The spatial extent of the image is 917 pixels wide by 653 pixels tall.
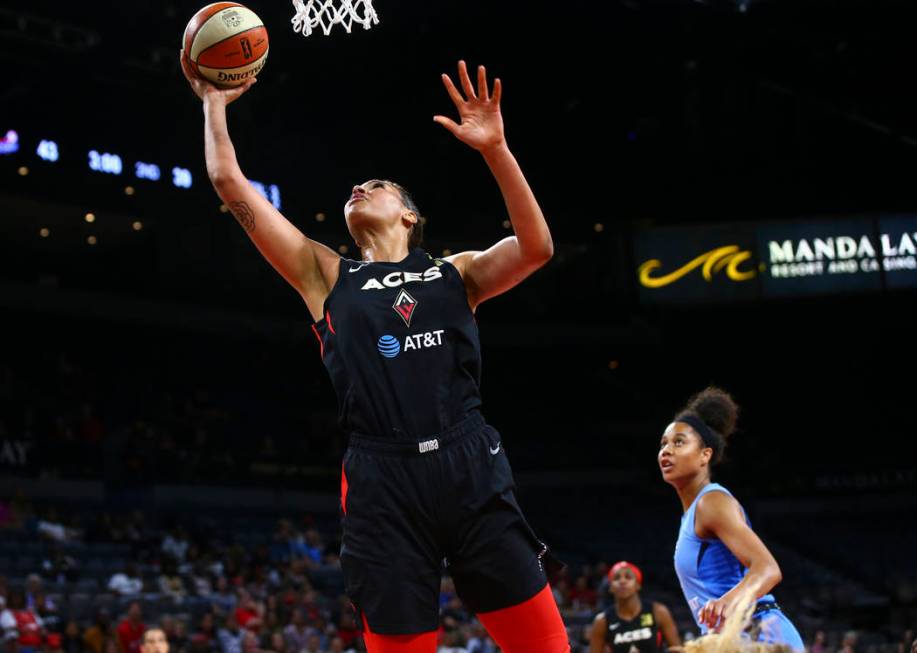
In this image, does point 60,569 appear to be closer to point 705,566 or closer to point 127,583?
point 127,583

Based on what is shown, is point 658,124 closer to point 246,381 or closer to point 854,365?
point 854,365

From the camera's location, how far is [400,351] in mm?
3328

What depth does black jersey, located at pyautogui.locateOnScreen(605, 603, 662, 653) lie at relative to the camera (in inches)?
333

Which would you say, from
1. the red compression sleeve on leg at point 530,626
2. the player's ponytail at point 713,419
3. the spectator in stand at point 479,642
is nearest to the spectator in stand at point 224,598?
the spectator in stand at point 479,642

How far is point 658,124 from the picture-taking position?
2481 cm

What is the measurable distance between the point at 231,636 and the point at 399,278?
31.8 feet

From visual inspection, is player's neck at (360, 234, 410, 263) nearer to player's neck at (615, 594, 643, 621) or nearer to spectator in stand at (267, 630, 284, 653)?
player's neck at (615, 594, 643, 621)

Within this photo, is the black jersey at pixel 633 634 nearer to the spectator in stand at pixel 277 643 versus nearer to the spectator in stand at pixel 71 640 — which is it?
the spectator in stand at pixel 277 643

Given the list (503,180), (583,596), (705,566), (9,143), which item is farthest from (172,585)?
(503,180)

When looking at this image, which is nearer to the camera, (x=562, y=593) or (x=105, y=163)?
(x=562, y=593)

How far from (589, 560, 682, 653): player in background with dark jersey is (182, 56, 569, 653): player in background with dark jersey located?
534cm

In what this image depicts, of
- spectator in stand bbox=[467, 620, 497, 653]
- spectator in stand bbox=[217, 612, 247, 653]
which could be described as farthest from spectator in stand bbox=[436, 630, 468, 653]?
spectator in stand bbox=[217, 612, 247, 653]

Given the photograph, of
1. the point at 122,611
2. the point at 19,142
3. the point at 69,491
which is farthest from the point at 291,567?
the point at 19,142

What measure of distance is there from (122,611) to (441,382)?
415 inches
